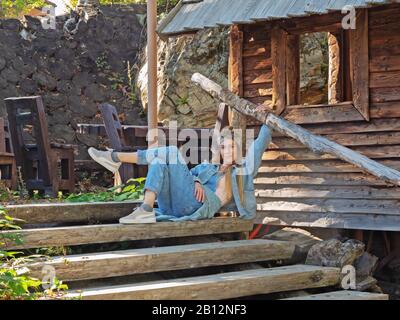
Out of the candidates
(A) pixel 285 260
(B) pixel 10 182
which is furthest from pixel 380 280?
(B) pixel 10 182

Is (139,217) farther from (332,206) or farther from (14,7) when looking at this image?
(14,7)

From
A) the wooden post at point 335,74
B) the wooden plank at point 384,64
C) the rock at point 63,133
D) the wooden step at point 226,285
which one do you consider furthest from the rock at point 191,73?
the wooden step at point 226,285

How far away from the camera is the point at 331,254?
7555 mm

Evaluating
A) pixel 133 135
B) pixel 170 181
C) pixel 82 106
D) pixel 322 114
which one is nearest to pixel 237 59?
pixel 322 114

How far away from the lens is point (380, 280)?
35.3ft

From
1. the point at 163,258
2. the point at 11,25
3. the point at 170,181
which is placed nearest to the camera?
the point at 163,258

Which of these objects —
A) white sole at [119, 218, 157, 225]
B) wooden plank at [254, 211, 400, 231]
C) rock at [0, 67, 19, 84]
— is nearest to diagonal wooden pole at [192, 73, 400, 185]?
wooden plank at [254, 211, 400, 231]

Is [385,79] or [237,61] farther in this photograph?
[237,61]

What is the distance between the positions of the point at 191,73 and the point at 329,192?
29.3 ft

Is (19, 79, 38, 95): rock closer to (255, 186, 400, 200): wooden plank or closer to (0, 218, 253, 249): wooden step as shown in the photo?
(255, 186, 400, 200): wooden plank

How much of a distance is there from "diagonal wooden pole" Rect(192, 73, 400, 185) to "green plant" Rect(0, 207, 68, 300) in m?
4.33

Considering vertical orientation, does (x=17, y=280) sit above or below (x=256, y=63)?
below

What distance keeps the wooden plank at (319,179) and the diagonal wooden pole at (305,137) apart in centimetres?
62

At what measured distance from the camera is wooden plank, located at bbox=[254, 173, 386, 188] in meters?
10.1
